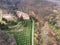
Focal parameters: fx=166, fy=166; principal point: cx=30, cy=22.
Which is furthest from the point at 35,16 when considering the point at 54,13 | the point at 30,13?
the point at 54,13

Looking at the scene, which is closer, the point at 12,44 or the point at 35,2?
the point at 12,44

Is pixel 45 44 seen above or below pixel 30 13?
below

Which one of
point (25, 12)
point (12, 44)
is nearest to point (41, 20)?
point (25, 12)

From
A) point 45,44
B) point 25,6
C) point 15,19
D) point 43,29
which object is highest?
point 25,6

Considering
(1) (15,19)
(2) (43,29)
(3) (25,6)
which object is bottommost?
(2) (43,29)

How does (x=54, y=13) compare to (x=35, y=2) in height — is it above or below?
below

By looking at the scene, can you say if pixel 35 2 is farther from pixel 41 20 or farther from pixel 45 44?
pixel 45 44

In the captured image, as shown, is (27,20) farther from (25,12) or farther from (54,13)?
(54,13)

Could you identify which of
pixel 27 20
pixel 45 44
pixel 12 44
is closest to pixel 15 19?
pixel 27 20
